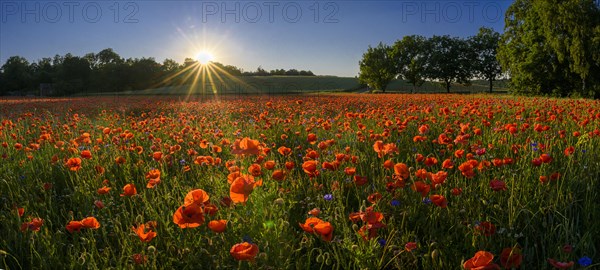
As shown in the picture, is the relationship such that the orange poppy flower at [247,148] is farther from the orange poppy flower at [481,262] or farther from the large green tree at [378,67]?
the large green tree at [378,67]

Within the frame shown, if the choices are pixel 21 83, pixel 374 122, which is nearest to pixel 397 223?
pixel 374 122

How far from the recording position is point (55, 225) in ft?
9.56

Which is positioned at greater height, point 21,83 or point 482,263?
point 21,83

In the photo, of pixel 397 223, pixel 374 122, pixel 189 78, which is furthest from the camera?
pixel 189 78

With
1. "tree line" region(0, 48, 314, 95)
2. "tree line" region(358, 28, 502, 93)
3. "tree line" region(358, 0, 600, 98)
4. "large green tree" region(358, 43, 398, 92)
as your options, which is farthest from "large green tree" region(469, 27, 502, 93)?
"tree line" region(0, 48, 314, 95)

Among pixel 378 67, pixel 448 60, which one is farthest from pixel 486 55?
pixel 378 67

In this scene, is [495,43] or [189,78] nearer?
[495,43]

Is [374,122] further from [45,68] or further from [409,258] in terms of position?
[45,68]

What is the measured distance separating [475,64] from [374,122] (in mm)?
52354

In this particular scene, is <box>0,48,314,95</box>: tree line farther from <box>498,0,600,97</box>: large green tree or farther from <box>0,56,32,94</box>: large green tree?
<box>498,0,600,97</box>: large green tree

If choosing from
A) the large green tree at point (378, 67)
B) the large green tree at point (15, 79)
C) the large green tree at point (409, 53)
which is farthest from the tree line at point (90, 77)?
the large green tree at point (409, 53)

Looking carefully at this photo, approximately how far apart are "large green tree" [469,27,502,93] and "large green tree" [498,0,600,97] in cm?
2139

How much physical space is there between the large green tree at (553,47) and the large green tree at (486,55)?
2139 centimetres

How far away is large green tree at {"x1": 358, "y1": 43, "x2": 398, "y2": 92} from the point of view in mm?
55281
